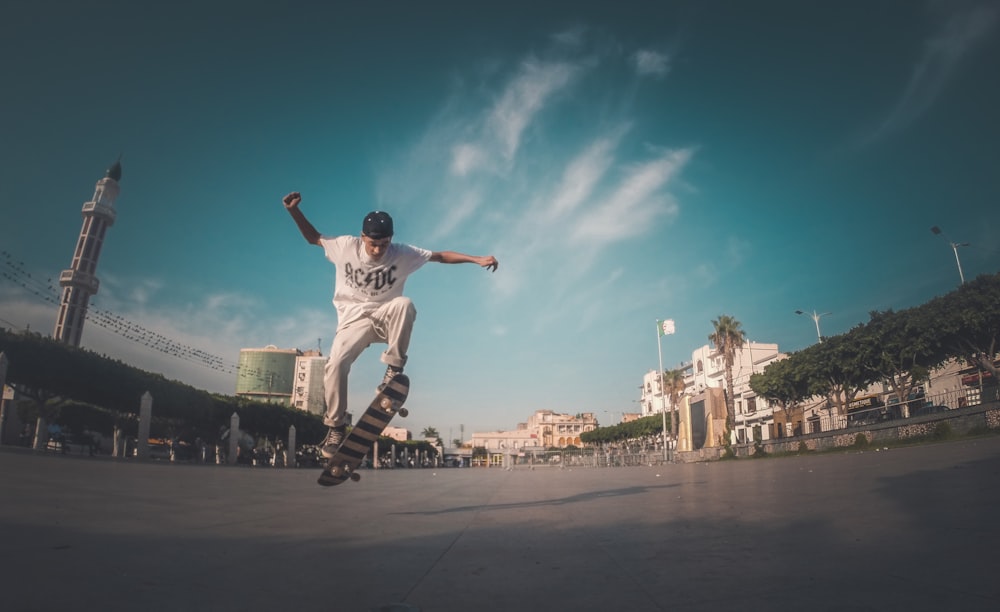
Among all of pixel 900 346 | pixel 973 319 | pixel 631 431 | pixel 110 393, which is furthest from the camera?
pixel 631 431

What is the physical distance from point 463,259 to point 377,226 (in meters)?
0.98

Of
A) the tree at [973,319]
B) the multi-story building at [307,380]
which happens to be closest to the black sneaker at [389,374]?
the tree at [973,319]

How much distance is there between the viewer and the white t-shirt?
217 inches

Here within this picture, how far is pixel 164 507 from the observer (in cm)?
337

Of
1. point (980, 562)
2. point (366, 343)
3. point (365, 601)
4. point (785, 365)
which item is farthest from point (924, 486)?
point (785, 365)

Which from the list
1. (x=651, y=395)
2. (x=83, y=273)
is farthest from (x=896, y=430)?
(x=83, y=273)

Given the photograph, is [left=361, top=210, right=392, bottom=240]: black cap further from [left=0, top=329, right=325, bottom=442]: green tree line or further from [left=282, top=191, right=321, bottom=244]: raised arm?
[left=0, top=329, right=325, bottom=442]: green tree line

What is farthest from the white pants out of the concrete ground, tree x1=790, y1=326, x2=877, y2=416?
tree x1=790, y1=326, x2=877, y2=416

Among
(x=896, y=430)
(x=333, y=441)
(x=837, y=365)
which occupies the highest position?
(x=837, y=365)

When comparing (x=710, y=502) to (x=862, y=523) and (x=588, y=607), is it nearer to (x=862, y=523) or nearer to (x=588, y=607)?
(x=862, y=523)

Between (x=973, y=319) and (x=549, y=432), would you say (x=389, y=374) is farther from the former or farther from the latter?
(x=549, y=432)

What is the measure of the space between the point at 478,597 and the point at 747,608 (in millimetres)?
700

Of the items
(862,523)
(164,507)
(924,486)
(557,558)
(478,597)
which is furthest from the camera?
(924,486)

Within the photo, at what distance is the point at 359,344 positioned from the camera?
5.43 m
